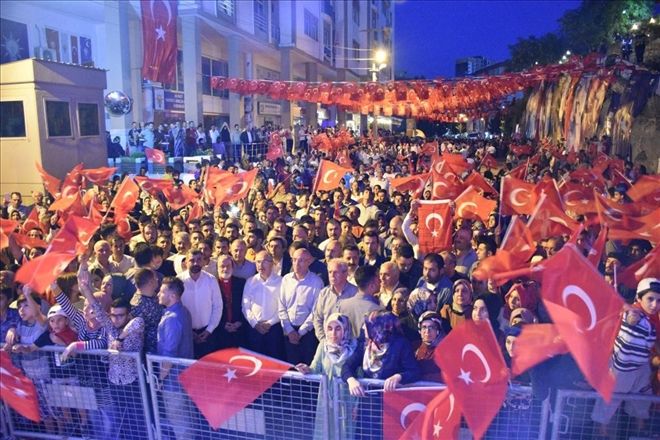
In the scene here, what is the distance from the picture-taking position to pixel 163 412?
4773 millimetres

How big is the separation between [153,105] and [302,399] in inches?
865

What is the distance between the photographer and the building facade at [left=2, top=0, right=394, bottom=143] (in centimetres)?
2212

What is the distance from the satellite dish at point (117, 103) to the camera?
2031 centimetres

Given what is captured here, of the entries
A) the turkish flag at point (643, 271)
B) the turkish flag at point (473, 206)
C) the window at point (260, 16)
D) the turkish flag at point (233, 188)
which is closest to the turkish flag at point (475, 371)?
the turkish flag at point (643, 271)

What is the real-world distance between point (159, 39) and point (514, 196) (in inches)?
667

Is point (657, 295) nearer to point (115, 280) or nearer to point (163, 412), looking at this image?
point (163, 412)

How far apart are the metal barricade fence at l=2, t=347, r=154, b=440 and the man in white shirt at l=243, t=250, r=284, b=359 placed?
135 cm

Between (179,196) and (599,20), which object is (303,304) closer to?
(179,196)

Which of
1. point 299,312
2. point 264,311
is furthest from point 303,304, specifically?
point 264,311

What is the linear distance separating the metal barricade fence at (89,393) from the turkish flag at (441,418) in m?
2.21

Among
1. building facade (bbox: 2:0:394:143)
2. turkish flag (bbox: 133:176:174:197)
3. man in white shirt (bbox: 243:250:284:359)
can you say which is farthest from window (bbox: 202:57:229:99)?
man in white shirt (bbox: 243:250:284:359)

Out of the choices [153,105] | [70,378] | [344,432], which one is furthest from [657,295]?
[153,105]

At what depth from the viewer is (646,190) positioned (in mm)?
8375

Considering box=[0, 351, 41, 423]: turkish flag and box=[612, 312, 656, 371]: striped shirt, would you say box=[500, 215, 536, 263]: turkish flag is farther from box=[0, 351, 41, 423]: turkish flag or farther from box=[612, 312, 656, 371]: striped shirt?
box=[0, 351, 41, 423]: turkish flag
